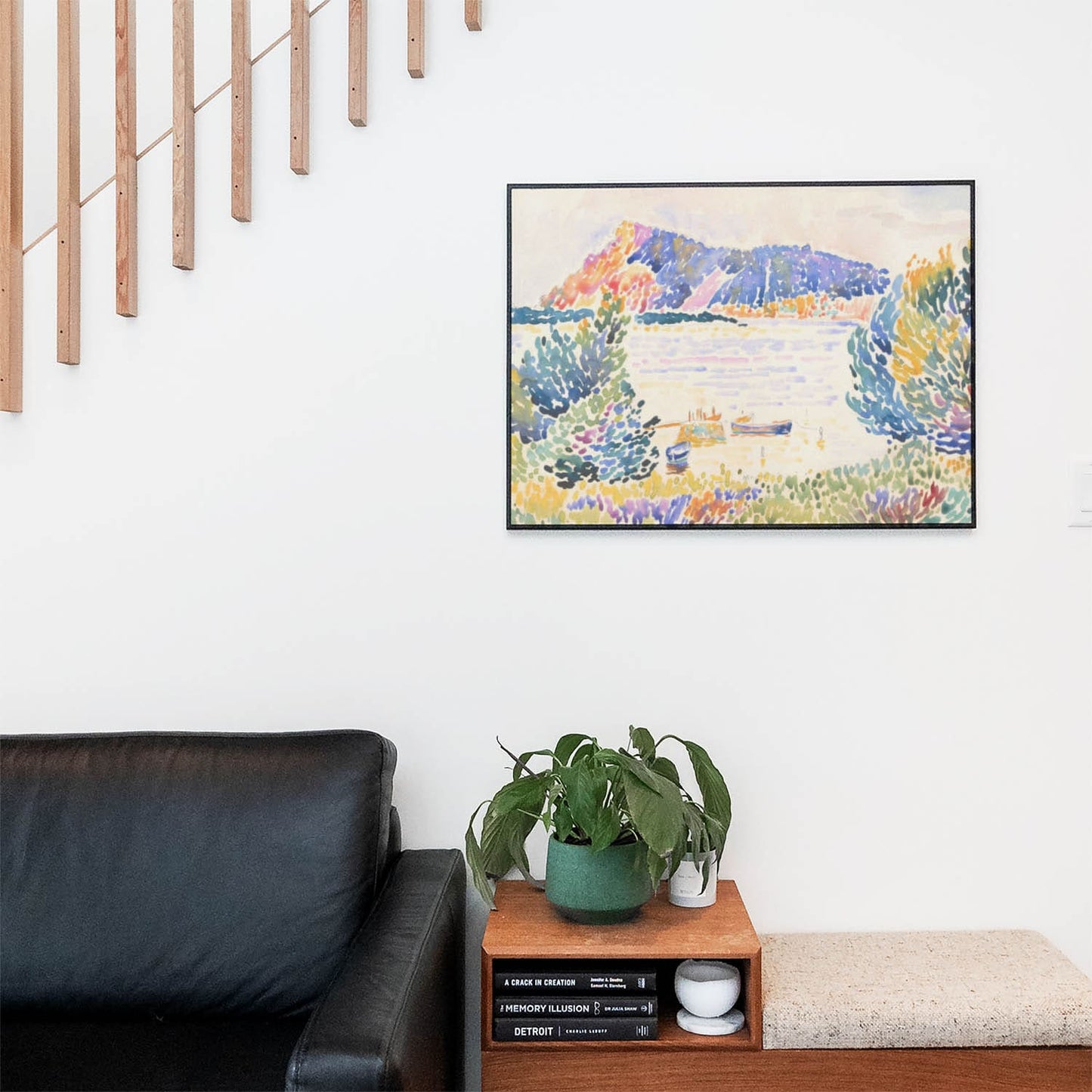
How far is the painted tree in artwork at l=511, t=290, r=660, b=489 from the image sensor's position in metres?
2.08

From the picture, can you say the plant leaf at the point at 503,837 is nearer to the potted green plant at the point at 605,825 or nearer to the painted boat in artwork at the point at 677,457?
the potted green plant at the point at 605,825

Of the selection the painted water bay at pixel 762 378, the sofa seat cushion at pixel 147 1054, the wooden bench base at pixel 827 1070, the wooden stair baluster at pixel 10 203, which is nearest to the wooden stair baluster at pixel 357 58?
Answer: the painted water bay at pixel 762 378

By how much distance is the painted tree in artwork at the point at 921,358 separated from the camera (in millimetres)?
2072

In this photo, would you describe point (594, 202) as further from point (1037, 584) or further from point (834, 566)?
point (1037, 584)

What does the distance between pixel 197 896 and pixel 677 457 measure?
3.98 feet

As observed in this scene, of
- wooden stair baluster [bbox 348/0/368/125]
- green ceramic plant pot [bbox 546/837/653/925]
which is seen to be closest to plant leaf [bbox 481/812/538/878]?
green ceramic plant pot [bbox 546/837/653/925]

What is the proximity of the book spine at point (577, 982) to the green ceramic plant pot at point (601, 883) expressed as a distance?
10 cm

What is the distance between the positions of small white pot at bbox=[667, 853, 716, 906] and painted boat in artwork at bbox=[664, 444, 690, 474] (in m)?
0.75

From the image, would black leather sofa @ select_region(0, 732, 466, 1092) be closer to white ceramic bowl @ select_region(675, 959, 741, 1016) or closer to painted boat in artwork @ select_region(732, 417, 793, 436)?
white ceramic bowl @ select_region(675, 959, 741, 1016)

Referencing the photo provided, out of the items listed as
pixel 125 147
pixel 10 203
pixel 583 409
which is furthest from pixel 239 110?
pixel 583 409

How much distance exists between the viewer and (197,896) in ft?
5.83

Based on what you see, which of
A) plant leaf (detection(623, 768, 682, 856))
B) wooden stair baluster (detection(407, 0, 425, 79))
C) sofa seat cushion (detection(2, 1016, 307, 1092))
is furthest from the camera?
wooden stair baluster (detection(407, 0, 425, 79))

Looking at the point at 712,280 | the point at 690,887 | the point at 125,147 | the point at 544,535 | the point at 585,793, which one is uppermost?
the point at 125,147

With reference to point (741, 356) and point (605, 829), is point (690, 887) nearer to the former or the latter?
point (605, 829)
